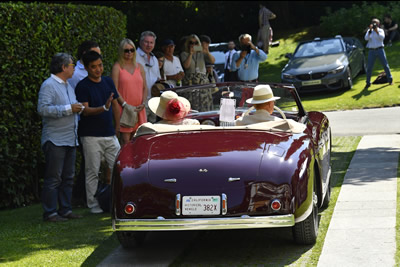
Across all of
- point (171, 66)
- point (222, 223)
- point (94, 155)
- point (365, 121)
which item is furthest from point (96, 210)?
point (365, 121)

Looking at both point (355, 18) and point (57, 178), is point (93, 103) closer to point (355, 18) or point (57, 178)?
point (57, 178)

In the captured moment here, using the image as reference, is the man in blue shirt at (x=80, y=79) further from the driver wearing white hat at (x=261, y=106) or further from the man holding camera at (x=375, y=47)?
the man holding camera at (x=375, y=47)

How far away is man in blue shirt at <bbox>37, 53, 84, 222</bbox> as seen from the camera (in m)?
8.98

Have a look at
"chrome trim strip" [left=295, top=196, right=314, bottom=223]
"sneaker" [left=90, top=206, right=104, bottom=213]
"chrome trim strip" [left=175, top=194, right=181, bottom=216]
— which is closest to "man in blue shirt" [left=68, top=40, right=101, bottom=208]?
"sneaker" [left=90, top=206, right=104, bottom=213]

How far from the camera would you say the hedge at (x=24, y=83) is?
1022 centimetres

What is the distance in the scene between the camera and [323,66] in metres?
22.9

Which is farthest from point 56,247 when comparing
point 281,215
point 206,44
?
point 206,44

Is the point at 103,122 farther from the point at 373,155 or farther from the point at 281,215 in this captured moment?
the point at 373,155

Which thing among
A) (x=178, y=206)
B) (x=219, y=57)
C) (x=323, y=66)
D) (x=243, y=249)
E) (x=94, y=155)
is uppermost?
(x=178, y=206)

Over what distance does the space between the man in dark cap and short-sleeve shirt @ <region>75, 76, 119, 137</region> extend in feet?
10.8

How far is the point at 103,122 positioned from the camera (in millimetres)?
9414

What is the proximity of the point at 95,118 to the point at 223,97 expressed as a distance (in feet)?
5.10

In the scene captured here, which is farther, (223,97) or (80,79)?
(80,79)


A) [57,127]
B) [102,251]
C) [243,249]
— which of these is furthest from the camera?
[57,127]
